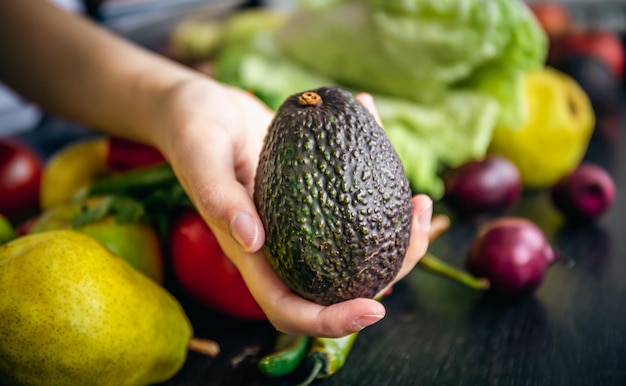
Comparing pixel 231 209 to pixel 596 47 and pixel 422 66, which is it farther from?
pixel 596 47

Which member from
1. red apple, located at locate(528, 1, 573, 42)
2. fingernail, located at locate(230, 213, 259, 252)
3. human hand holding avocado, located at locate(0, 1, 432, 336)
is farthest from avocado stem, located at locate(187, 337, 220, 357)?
red apple, located at locate(528, 1, 573, 42)

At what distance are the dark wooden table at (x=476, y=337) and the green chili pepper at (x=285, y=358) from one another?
19 mm

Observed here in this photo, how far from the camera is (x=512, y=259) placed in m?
0.91

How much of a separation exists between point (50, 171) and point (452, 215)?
2.69ft

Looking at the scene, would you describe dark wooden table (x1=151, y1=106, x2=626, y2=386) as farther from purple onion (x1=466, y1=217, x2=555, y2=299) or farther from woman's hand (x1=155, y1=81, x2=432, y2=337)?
woman's hand (x1=155, y1=81, x2=432, y2=337)

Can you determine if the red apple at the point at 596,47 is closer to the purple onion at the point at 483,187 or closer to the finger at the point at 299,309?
the purple onion at the point at 483,187

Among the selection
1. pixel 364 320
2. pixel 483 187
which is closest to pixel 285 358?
pixel 364 320

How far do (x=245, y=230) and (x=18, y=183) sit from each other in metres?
0.94

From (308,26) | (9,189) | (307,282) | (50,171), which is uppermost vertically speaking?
(307,282)

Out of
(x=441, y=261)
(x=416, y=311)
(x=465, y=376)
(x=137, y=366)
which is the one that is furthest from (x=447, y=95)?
(x=137, y=366)

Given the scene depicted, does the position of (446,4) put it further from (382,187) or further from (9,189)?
(9,189)

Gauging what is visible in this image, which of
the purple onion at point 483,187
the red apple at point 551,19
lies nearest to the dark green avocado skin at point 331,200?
the purple onion at point 483,187

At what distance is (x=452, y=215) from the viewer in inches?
48.9

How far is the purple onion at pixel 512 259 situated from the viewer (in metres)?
0.91
